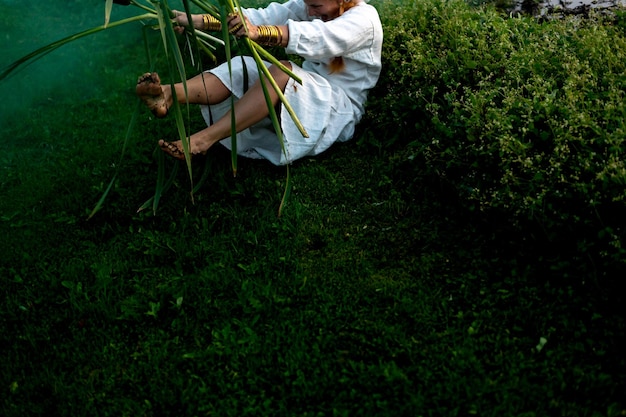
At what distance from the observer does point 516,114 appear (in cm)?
302

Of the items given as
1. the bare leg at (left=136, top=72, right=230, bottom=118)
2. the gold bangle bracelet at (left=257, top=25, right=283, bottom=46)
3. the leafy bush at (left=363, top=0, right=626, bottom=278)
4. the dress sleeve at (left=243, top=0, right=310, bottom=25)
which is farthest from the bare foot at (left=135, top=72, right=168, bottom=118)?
the leafy bush at (left=363, top=0, right=626, bottom=278)

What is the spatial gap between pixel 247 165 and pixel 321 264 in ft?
2.80

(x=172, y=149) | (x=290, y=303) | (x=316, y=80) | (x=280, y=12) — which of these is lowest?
(x=290, y=303)

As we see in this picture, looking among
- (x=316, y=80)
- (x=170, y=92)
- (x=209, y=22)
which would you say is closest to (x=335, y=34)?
(x=316, y=80)

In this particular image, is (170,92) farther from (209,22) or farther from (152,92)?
(209,22)

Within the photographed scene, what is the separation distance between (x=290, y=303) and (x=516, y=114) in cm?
130

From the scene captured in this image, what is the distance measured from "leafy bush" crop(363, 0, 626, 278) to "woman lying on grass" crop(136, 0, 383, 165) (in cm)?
23

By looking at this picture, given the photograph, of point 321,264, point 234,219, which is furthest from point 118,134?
point 321,264

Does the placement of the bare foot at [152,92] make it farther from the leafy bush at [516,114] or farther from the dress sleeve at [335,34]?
the leafy bush at [516,114]

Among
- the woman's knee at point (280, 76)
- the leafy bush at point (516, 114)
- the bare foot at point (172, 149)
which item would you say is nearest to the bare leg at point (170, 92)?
the bare foot at point (172, 149)

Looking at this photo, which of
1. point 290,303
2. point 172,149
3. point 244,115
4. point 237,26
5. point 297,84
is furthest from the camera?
point 297,84

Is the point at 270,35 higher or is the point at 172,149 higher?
the point at 270,35

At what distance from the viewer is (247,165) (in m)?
3.46

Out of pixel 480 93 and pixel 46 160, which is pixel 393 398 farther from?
pixel 46 160
